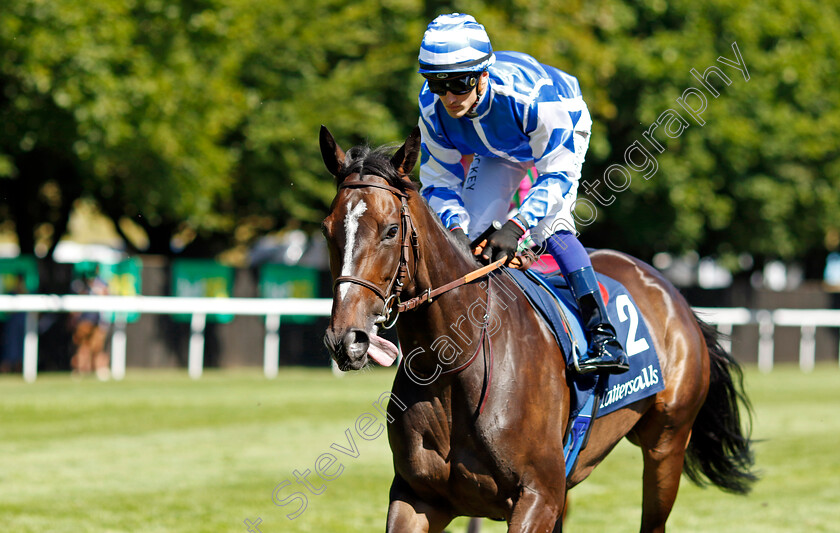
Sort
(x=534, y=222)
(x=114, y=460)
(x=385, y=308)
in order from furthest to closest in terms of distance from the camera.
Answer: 1. (x=114, y=460)
2. (x=534, y=222)
3. (x=385, y=308)

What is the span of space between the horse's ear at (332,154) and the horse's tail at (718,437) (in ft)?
9.39

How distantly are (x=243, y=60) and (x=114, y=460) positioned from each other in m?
8.44

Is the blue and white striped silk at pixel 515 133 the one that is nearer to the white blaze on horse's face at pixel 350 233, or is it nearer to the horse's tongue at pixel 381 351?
the white blaze on horse's face at pixel 350 233

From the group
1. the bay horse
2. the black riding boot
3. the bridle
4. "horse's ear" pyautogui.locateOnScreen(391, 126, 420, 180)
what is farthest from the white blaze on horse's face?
the black riding boot

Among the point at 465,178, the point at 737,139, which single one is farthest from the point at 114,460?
the point at 737,139

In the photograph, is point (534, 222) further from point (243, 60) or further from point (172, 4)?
point (243, 60)

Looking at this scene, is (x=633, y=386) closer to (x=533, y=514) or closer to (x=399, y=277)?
(x=533, y=514)

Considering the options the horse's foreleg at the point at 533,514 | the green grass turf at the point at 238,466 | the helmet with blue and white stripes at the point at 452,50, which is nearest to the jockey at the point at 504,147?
the helmet with blue and white stripes at the point at 452,50

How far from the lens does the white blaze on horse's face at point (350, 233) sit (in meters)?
Answer: 3.02

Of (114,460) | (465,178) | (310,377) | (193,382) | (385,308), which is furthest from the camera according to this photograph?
(310,377)

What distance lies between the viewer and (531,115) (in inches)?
154

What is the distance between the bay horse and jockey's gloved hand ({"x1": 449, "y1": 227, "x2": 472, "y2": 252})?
0.04 meters

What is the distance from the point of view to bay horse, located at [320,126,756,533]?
3064mm

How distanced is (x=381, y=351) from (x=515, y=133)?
141cm
